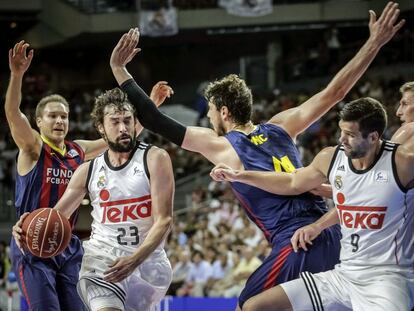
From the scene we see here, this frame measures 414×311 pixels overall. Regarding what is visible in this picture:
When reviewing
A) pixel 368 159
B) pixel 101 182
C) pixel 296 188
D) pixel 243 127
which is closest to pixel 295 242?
pixel 296 188

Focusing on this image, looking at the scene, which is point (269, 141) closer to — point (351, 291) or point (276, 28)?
point (351, 291)

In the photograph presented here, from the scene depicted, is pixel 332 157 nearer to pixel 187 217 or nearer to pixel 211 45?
pixel 187 217

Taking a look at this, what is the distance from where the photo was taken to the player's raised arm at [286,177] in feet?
17.1

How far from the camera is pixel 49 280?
6465 mm

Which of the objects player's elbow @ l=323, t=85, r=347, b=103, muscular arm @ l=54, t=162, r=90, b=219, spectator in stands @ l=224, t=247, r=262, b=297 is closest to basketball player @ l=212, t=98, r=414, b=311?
player's elbow @ l=323, t=85, r=347, b=103

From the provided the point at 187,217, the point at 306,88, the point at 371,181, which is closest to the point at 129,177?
the point at 371,181

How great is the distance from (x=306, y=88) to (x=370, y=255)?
58.0ft

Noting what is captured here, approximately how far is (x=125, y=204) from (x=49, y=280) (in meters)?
1.20

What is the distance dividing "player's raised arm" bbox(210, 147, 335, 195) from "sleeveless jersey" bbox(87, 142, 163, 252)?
28.1 inches

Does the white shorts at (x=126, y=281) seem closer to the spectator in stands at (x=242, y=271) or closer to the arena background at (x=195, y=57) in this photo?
the spectator in stands at (x=242, y=271)

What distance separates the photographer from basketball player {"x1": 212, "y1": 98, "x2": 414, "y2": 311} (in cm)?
496

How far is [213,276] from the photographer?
12.8 meters

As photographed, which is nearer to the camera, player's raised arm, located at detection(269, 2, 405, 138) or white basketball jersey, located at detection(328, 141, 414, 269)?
white basketball jersey, located at detection(328, 141, 414, 269)

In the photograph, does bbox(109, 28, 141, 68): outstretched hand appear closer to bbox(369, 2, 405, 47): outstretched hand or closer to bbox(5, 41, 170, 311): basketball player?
bbox(5, 41, 170, 311): basketball player
